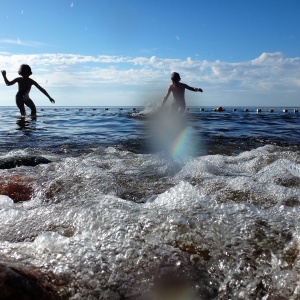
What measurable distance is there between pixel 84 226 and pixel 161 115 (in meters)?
17.0

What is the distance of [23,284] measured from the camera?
168 centimetres

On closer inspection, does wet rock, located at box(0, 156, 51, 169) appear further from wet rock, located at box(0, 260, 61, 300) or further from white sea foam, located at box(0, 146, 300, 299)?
wet rock, located at box(0, 260, 61, 300)

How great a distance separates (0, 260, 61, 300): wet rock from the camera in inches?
62.9

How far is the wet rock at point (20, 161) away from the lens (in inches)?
211

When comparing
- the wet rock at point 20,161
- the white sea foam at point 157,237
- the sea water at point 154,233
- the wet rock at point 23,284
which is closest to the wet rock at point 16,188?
the sea water at point 154,233

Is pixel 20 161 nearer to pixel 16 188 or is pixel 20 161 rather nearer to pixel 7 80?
pixel 16 188

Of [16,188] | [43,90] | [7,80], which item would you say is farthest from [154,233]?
[7,80]

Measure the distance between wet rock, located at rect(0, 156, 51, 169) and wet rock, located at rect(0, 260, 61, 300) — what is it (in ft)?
12.2

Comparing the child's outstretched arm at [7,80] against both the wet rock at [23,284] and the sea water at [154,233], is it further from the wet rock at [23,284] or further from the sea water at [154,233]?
the wet rock at [23,284]

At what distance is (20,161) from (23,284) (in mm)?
4187

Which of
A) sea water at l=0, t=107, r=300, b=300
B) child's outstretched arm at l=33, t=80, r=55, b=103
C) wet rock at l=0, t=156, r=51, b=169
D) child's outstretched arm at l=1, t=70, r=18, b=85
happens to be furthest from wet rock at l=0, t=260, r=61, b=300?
child's outstretched arm at l=1, t=70, r=18, b=85

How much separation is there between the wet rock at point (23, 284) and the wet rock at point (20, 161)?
3723 mm

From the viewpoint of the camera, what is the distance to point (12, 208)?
3.38 meters

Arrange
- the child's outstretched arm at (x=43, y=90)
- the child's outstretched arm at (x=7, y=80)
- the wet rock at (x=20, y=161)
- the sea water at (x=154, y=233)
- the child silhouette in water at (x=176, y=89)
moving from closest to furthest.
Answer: the sea water at (x=154, y=233) < the wet rock at (x=20, y=161) < the child's outstretched arm at (x=7, y=80) < the child's outstretched arm at (x=43, y=90) < the child silhouette in water at (x=176, y=89)
